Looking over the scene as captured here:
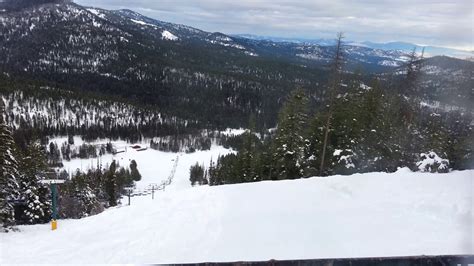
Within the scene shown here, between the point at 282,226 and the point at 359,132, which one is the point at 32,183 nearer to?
the point at 282,226

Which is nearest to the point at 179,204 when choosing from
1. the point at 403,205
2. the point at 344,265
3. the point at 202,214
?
the point at 202,214

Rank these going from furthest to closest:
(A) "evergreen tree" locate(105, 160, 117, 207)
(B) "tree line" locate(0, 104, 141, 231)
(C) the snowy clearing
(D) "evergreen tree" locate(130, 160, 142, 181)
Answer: (C) the snowy clearing < (D) "evergreen tree" locate(130, 160, 142, 181) < (A) "evergreen tree" locate(105, 160, 117, 207) < (B) "tree line" locate(0, 104, 141, 231)

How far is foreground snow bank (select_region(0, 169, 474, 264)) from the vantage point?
10133mm

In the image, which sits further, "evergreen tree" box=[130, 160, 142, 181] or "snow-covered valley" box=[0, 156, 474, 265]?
"evergreen tree" box=[130, 160, 142, 181]

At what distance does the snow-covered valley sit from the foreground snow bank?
30 millimetres

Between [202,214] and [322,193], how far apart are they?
4.66 m

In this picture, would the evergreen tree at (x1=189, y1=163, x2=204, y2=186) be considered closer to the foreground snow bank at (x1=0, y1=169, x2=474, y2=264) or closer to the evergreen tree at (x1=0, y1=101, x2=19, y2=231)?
the evergreen tree at (x1=0, y1=101, x2=19, y2=231)

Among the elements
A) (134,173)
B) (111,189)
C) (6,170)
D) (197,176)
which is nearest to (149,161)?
(134,173)

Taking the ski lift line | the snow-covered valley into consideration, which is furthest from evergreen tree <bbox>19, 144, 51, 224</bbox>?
the ski lift line

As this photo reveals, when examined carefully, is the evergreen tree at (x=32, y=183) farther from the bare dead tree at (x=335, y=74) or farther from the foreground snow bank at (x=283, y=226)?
the bare dead tree at (x=335, y=74)

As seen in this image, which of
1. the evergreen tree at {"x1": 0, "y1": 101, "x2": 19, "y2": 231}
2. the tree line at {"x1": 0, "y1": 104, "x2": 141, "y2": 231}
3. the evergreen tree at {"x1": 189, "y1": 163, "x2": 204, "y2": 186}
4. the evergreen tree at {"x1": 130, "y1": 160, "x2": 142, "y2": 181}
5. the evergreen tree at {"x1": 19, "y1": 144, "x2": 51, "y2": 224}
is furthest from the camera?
the evergreen tree at {"x1": 130, "y1": 160, "x2": 142, "y2": 181}

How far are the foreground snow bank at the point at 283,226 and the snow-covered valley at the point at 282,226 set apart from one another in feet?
0.10

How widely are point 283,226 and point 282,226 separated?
33 mm

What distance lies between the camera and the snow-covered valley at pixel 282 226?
1013 cm
